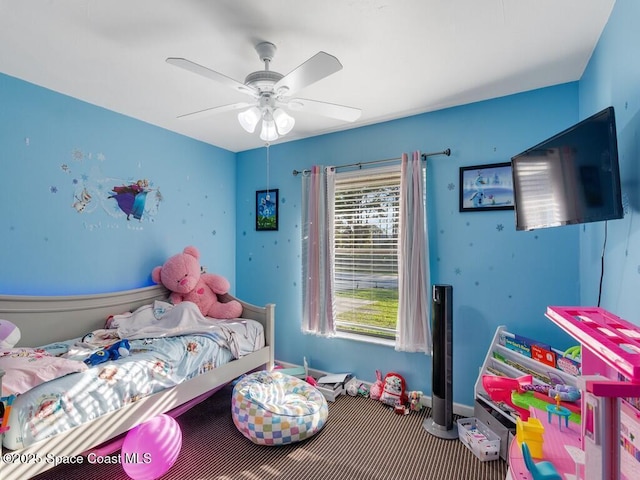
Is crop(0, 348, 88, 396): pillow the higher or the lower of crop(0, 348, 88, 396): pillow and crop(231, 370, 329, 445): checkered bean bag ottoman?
the higher

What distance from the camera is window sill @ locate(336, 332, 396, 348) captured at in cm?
290

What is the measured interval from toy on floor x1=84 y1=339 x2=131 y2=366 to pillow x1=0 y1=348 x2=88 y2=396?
6.9 inches

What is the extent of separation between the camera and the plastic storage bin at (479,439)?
199cm

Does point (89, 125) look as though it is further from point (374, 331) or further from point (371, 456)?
point (371, 456)

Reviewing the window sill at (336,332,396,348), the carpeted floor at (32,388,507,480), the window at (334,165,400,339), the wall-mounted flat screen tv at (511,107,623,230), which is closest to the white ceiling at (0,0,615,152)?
the wall-mounted flat screen tv at (511,107,623,230)

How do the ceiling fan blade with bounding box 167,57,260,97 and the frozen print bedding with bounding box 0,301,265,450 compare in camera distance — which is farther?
the frozen print bedding with bounding box 0,301,265,450

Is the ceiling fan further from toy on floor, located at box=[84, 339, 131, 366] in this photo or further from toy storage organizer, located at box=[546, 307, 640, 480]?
toy on floor, located at box=[84, 339, 131, 366]

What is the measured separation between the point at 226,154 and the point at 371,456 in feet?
10.5

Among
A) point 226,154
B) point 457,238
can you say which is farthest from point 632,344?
→ point 226,154

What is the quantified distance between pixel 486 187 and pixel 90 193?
119 inches

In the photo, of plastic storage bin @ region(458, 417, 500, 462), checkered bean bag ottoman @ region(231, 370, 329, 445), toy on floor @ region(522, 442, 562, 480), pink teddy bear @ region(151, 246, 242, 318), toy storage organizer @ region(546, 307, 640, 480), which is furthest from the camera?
pink teddy bear @ region(151, 246, 242, 318)

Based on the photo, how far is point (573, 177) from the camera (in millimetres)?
1408

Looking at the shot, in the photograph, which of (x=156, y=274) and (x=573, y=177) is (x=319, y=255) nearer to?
(x=156, y=274)

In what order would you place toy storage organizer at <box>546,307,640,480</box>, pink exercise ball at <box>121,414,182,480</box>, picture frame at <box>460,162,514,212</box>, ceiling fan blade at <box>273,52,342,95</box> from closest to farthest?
toy storage organizer at <box>546,307,640,480</box> < ceiling fan blade at <box>273,52,342,95</box> < pink exercise ball at <box>121,414,182,480</box> < picture frame at <box>460,162,514,212</box>
